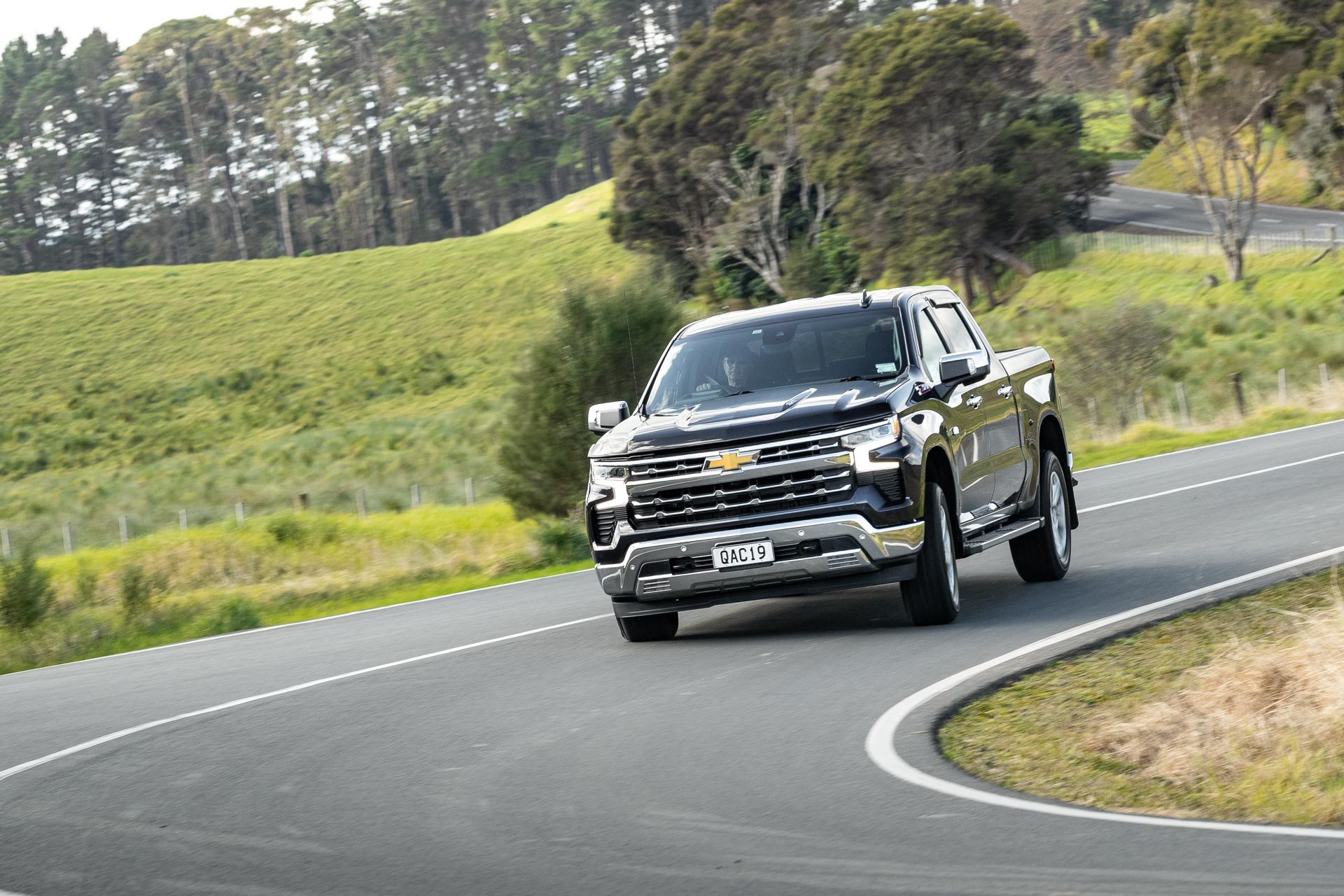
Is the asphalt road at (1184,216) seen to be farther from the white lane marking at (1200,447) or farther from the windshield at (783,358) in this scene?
the windshield at (783,358)

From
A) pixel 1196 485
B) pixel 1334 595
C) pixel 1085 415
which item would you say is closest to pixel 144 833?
pixel 1334 595

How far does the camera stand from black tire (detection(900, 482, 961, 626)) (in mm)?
10062

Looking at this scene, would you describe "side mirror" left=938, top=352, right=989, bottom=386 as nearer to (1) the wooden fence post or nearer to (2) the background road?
(1) the wooden fence post

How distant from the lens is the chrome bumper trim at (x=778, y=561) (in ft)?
31.9

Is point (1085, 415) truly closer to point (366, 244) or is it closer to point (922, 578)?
point (922, 578)

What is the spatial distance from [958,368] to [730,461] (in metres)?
1.68

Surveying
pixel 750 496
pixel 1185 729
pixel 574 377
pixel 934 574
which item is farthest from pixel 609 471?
pixel 574 377

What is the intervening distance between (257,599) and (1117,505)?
10821 mm

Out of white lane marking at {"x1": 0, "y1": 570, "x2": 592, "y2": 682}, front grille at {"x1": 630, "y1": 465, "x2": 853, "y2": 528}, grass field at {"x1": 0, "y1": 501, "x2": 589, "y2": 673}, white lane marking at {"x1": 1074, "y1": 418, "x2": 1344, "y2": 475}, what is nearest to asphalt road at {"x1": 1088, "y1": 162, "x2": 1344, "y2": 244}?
white lane marking at {"x1": 1074, "y1": 418, "x2": 1344, "y2": 475}

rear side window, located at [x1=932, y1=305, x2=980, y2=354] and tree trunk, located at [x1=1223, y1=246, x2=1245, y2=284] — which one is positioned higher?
rear side window, located at [x1=932, y1=305, x2=980, y2=354]

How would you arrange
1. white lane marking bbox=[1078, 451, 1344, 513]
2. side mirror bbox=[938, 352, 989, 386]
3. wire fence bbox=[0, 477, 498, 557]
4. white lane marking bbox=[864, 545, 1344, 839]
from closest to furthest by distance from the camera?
white lane marking bbox=[864, 545, 1344, 839] → side mirror bbox=[938, 352, 989, 386] → white lane marking bbox=[1078, 451, 1344, 513] → wire fence bbox=[0, 477, 498, 557]

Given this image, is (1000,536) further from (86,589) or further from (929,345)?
(86,589)

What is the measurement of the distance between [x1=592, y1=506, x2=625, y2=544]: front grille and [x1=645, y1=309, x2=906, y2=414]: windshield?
93 cm

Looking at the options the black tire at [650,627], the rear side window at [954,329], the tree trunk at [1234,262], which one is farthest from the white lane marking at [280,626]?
the tree trunk at [1234,262]
